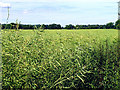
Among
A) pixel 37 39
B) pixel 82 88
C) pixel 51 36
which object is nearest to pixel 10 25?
pixel 37 39

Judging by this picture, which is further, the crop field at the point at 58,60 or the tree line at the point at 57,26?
the tree line at the point at 57,26

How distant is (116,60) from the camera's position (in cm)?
413

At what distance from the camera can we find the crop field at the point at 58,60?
3838 millimetres

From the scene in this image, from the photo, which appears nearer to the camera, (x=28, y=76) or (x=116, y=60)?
(x=28, y=76)

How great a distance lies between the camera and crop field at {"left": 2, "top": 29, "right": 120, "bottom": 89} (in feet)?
12.6

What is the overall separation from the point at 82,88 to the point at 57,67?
826 mm

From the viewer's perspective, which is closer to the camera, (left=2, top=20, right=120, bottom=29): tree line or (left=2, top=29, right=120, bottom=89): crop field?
(left=2, top=29, right=120, bottom=89): crop field

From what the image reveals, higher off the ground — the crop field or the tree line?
the tree line

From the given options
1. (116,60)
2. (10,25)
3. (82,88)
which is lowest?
(82,88)

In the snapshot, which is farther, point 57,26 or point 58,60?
point 57,26

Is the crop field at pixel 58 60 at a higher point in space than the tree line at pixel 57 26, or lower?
lower

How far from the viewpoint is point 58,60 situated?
3.82 meters

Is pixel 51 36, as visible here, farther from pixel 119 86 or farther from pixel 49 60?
pixel 119 86

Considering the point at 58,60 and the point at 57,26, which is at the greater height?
the point at 57,26
